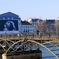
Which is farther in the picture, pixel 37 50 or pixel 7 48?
pixel 7 48

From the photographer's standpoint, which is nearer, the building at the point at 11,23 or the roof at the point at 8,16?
the building at the point at 11,23

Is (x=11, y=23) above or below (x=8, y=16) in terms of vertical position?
below

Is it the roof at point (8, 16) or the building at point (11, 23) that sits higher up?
the roof at point (8, 16)

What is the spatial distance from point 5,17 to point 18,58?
102 metres

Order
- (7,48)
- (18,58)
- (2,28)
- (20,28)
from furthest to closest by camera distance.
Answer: (20,28)
(2,28)
(7,48)
(18,58)

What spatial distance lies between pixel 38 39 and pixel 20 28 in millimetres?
111072

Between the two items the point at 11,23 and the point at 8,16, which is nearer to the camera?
the point at 11,23

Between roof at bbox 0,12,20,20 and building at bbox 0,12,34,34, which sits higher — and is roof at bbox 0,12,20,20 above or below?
above

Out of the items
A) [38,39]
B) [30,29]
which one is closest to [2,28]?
[30,29]

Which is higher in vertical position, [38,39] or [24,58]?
[38,39]

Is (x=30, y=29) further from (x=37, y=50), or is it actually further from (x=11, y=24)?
(x=37, y=50)

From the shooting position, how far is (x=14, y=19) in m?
147

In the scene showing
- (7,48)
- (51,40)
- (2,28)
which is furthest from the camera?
(2,28)

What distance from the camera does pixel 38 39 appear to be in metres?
38.9
